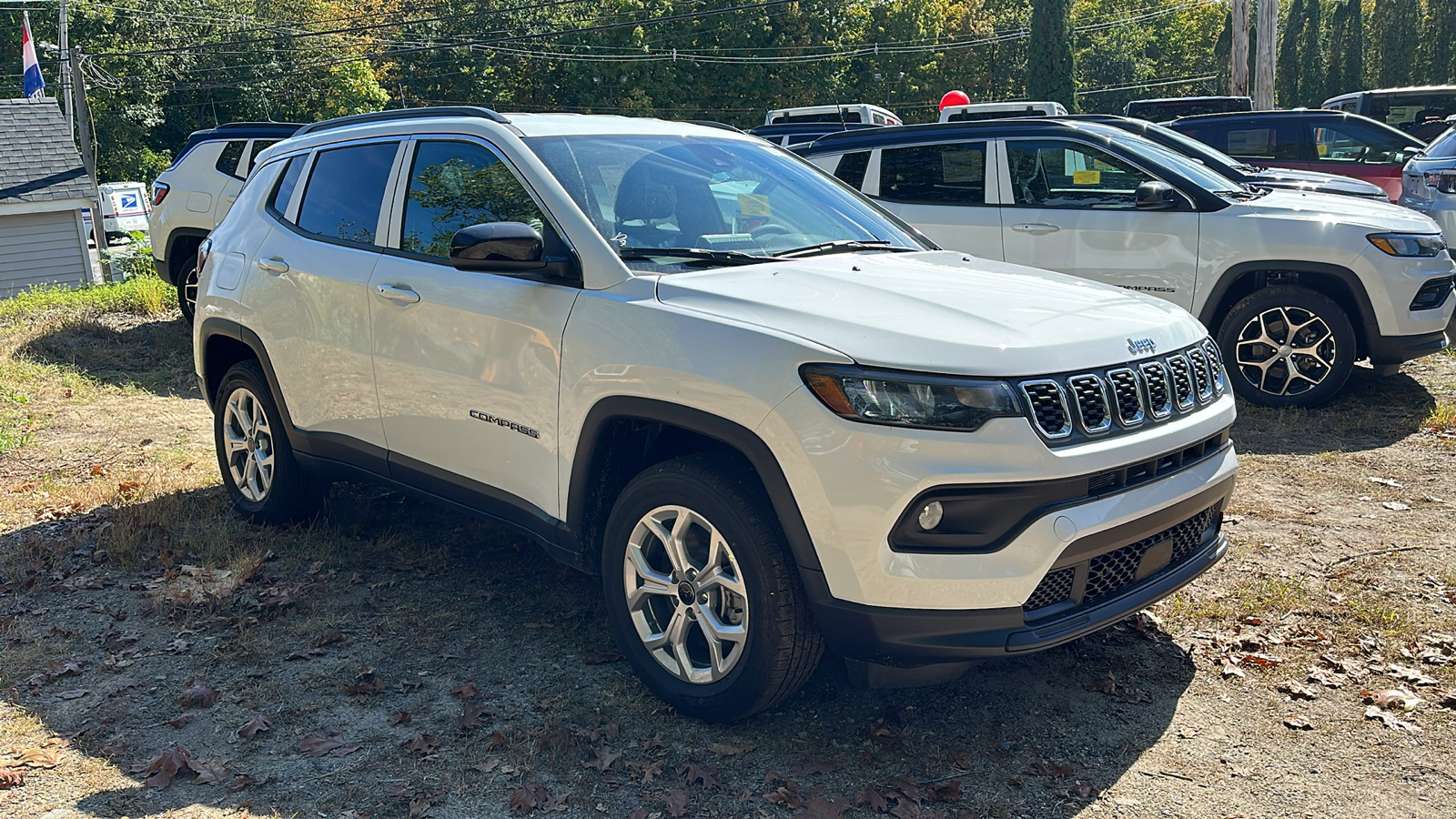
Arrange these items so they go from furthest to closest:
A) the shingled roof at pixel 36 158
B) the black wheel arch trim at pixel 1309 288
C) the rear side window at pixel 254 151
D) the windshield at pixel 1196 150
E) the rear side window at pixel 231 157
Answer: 1. the shingled roof at pixel 36 158
2. the rear side window at pixel 231 157
3. the rear side window at pixel 254 151
4. the windshield at pixel 1196 150
5. the black wheel arch trim at pixel 1309 288

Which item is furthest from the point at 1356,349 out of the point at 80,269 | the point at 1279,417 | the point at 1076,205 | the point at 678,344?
the point at 80,269

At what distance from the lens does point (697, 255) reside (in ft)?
13.3

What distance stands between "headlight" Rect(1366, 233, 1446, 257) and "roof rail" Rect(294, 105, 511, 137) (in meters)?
5.52

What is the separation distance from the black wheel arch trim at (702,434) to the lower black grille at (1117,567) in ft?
2.14

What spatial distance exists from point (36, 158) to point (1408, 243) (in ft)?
124

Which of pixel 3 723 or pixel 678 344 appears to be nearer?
pixel 678 344

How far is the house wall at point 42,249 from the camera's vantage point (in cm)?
3431

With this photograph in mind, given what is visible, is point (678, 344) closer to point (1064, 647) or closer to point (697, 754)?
point (697, 754)

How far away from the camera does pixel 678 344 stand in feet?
11.7

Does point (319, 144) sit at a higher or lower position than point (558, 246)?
higher

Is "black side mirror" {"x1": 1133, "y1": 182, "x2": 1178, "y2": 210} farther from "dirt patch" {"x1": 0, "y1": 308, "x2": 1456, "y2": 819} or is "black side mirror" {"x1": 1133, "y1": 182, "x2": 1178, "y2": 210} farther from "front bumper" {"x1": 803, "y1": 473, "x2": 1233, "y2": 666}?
"front bumper" {"x1": 803, "y1": 473, "x2": 1233, "y2": 666}

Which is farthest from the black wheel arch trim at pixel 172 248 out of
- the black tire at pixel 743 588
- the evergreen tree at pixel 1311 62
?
the evergreen tree at pixel 1311 62

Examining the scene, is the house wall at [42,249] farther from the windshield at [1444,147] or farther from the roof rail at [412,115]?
the windshield at [1444,147]

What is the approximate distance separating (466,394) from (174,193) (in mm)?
8192
